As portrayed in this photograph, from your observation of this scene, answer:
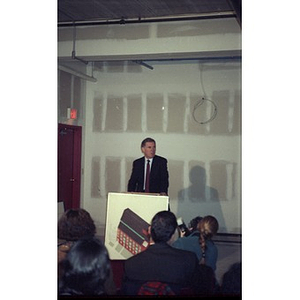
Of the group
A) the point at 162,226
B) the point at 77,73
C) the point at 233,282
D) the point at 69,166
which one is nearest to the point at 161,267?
the point at 162,226

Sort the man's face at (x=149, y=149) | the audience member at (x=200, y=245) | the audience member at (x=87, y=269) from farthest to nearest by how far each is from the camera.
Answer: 1. the man's face at (x=149, y=149)
2. the audience member at (x=200, y=245)
3. the audience member at (x=87, y=269)

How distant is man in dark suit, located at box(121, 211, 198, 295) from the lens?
2.49 meters

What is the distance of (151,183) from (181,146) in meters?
1.97

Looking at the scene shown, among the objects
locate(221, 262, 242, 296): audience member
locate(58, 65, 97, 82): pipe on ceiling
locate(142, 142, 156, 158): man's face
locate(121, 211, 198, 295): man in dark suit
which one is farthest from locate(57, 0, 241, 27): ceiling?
locate(221, 262, 242, 296): audience member

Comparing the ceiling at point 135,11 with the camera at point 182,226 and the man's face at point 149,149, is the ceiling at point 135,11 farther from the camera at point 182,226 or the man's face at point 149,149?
the camera at point 182,226

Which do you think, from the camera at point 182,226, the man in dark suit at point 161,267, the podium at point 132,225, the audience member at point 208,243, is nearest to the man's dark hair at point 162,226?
the man in dark suit at point 161,267

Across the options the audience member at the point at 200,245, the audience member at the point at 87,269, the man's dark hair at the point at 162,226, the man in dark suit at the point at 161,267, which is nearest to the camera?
the audience member at the point at 87,269

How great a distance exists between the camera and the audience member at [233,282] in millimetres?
2357

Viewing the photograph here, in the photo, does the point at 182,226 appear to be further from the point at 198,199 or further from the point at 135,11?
the point at 198,199

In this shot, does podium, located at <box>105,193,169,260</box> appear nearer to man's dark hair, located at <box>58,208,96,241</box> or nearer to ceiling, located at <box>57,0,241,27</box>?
man's dark hair, located at <box>58,208,96,241</box>

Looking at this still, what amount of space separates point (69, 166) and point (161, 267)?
5.31 m

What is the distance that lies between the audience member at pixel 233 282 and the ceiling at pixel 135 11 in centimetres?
342

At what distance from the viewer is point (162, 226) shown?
2760 mm
